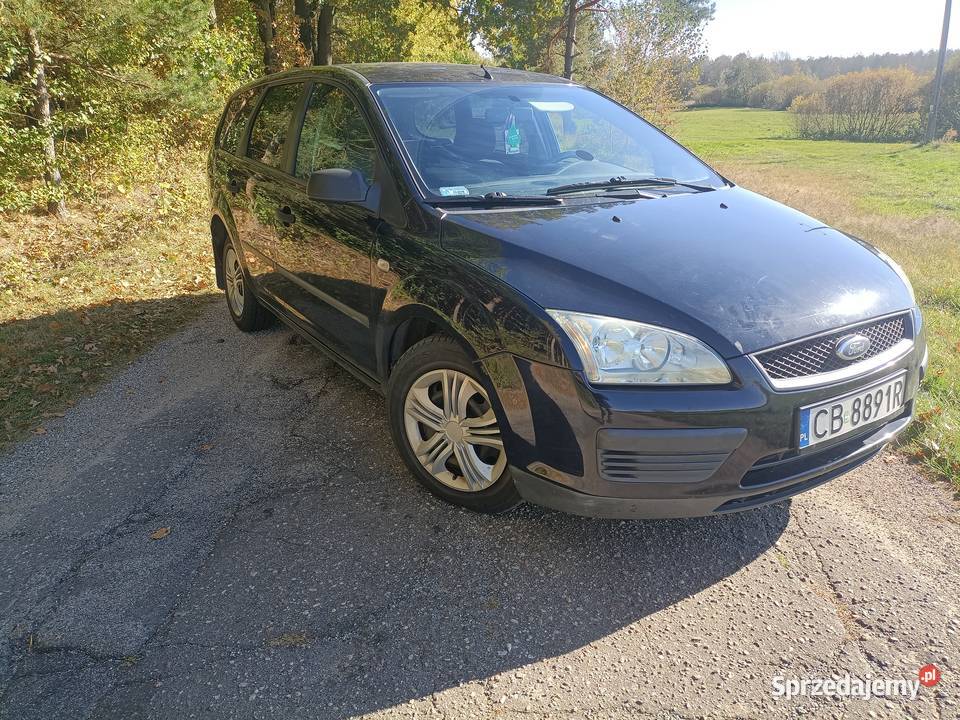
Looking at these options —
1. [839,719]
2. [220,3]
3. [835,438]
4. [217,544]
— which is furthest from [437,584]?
[220,3]

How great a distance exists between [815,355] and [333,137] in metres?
2.64

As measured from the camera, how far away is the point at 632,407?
2387 mm

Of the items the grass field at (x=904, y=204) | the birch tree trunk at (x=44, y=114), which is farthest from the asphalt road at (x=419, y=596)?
the birch tree trunk at (x=44, y=114)

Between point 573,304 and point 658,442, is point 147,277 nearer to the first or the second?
point 573,304

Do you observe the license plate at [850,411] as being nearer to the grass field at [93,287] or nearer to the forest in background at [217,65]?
the grass field at [93,287]

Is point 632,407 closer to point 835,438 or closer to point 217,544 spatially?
point 835,438

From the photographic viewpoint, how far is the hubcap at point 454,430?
2.88m

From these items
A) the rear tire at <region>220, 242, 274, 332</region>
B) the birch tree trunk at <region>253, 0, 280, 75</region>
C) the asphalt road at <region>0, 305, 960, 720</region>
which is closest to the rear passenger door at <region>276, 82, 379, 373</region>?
the asphalt road at <region>0, 305, 960, 720</region>

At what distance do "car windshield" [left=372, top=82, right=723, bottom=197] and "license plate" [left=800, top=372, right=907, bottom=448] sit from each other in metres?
1.43

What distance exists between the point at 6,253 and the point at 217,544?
7117mm

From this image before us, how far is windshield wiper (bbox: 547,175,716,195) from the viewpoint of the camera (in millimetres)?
3424

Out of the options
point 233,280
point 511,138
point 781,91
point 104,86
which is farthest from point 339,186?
point 781,91

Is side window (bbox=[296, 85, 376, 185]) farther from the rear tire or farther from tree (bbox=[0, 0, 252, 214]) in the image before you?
tree (bbox=[0, 0, 252, 214])

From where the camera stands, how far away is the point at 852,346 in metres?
2.58
